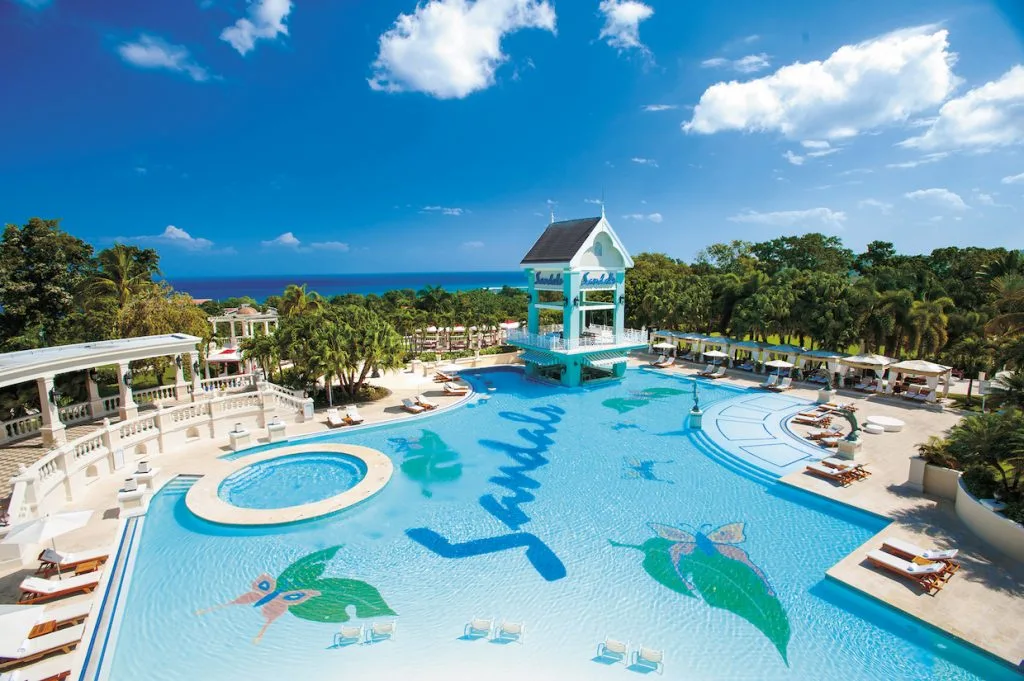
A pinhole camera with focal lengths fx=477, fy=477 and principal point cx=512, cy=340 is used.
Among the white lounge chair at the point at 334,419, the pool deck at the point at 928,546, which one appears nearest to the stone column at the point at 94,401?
the white lounge chair at the point at 334,419

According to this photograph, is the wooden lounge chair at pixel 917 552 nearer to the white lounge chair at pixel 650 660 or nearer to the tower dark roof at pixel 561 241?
the white lounge chair at pixel 650 660

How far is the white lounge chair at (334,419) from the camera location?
867 inches

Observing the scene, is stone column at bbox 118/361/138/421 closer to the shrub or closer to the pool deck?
the pool deck

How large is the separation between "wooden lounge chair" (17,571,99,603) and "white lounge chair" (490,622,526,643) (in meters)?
8.87

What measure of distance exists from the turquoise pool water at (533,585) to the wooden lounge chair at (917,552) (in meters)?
1.10

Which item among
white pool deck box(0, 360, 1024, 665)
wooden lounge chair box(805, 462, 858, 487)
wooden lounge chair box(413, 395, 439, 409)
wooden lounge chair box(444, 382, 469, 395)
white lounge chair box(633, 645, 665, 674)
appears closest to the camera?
white lounge chair box(633, 645, 665, 674)

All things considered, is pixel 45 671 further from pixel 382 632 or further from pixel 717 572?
pixel 717 572

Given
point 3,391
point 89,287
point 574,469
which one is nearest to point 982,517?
point 574,469

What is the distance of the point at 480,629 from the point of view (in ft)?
32.0

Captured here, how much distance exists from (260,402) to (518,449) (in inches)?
479

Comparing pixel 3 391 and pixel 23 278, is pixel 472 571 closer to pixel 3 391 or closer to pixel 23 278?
pixel 3 391

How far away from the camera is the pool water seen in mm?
15609

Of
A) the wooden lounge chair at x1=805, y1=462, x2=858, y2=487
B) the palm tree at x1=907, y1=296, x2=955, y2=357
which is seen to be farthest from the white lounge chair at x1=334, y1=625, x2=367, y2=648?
the palm tree at x1=907, y1=296, x2=955, y2=357

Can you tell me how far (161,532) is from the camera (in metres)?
13.6
